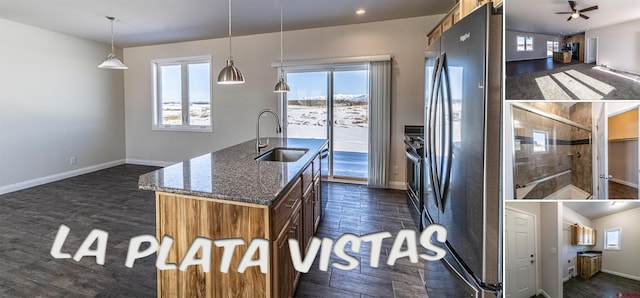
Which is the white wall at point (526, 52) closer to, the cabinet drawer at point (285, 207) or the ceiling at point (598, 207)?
the ceiling at point (598, 207)

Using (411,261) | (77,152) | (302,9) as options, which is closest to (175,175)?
(411,261)

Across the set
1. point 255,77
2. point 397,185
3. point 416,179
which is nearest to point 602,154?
point 416,179

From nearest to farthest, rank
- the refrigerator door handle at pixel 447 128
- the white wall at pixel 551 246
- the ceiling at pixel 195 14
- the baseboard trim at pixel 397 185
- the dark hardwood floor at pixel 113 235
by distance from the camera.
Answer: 1. the white wall at pixel 551 246
2. the refrigerator door handle at pixel 447 128
3. the dark hardwood floor at pixel 113 235
4. the ceiling at pixel 195 14
5. the baseboard trim at pixel 397 185

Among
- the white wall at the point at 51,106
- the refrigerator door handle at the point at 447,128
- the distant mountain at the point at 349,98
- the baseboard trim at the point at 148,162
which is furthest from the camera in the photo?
the baseboard trim at the point at 148,162

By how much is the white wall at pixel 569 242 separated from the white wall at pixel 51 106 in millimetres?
6360

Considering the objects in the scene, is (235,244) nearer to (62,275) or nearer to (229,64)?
(229,64)

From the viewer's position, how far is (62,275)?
2.02m

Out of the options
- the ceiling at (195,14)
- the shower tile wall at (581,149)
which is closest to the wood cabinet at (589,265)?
the shower tile wall at (581,149)

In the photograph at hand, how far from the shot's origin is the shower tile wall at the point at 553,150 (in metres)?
0.95

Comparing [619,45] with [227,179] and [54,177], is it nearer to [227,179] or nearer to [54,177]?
[227,179]

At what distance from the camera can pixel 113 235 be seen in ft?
8.76

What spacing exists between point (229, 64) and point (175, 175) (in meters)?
1.05

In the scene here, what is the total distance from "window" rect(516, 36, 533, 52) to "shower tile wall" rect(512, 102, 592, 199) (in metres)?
0.20

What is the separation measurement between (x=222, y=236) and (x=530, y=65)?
1.50 m
